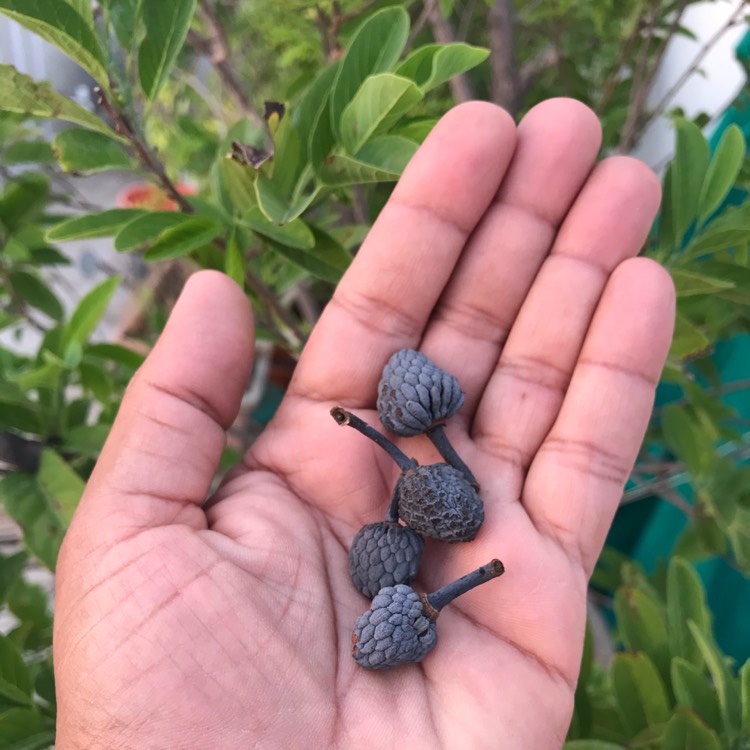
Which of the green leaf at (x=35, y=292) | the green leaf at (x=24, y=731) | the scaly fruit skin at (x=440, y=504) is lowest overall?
the green leaf at (x=24, y=731)

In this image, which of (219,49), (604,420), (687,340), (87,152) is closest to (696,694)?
(604,420)

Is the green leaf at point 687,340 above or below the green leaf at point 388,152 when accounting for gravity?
below

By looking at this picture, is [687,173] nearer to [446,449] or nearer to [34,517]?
[446,449]

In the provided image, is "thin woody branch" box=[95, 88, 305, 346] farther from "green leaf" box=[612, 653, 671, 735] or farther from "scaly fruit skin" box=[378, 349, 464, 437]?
"green leaf" box=[612, 653, 671, 735]

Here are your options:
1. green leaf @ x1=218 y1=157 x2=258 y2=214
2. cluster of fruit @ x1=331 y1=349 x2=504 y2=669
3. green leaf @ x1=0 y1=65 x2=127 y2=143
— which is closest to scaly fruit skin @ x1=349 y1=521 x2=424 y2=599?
cluster of fruit @ x1=331 y1=349 x2=504 y2=669

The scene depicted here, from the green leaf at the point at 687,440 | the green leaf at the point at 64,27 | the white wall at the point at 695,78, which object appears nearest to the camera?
the green leaf at the point at 64,27

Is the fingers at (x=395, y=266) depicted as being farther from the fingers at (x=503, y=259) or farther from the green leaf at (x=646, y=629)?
the green leaf at (x=646, y=629)

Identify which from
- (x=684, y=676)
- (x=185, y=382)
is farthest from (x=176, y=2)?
(x=684, y=676)

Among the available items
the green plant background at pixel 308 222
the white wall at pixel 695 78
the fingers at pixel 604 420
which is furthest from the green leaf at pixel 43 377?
the white wall at pixel 695 78
